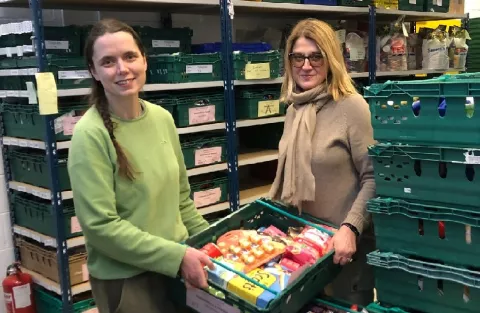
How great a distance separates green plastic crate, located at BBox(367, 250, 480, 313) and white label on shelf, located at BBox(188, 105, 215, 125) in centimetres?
188

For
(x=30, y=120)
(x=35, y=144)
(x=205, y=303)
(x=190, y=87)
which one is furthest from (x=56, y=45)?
(x=205, y=303)

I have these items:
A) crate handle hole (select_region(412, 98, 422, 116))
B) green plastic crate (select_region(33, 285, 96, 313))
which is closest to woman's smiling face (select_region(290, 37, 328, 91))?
crate handle hole (select_region(412, 98, 422, 116))

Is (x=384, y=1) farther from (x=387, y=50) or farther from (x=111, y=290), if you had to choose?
(x=111, y=290)

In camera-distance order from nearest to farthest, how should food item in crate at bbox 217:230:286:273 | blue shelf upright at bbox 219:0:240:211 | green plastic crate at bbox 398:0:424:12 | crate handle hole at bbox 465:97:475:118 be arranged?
crate handle hole at bbox 465:97:475:118
food item in crate at bbox 217:230:286:273
blue shelf upright at bbox 219:0:240:211
green plastic crate at bbox 398:0:424:12

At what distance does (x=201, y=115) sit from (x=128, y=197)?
1741 mm

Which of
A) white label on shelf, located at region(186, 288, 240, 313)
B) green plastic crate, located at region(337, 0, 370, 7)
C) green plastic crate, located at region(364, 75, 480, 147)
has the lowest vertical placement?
white label on shelf, located at region(186, 288, 240, 313)

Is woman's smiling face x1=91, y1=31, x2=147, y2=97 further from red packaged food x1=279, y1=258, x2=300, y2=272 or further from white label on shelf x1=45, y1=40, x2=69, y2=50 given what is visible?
white label on shelf x1=45, y1=40, x2=69, y2=50

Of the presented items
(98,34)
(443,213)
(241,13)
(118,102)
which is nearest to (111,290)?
(118,102)

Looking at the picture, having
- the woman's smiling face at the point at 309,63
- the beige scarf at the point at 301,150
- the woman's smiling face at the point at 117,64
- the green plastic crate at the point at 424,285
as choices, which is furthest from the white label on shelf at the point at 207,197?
the green plastic crate at the point at 424,285

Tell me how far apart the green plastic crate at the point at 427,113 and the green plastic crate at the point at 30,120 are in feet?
5.69

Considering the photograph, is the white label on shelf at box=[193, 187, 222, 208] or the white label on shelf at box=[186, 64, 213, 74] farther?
the white label on shelf at box=[193, 187, 222, 208]

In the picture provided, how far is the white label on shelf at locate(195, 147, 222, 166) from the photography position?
Answer: 3.31m

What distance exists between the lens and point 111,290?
5.48 ft

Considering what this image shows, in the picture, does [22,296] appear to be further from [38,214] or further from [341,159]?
[341,159]
